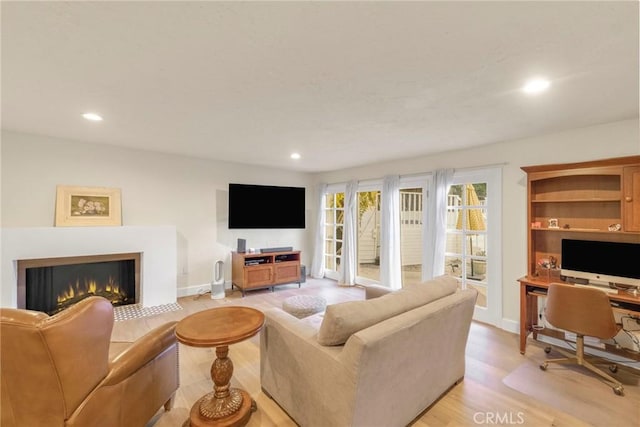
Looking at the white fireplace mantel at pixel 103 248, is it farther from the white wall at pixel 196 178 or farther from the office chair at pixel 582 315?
the office chair at pixel 582 315

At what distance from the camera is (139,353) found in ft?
5.42

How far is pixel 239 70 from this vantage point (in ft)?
5.88

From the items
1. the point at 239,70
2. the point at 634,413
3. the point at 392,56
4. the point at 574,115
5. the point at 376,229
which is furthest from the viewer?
the point at 376,229

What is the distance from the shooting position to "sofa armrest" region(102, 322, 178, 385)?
1.50 meters

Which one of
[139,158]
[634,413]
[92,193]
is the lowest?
[634,413]

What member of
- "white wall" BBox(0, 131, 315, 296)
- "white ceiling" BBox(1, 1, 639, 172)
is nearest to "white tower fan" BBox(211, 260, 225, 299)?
"white wall" BBox(0, 131, 315, 296)

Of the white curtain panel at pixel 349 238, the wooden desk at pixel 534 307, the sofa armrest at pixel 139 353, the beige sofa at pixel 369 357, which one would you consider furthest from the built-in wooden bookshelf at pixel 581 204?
the sofa armrest at pixel 139 353

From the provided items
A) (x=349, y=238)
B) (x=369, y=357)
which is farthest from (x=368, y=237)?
A: (x=369, y=357)

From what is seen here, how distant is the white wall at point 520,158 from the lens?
2.71 meters

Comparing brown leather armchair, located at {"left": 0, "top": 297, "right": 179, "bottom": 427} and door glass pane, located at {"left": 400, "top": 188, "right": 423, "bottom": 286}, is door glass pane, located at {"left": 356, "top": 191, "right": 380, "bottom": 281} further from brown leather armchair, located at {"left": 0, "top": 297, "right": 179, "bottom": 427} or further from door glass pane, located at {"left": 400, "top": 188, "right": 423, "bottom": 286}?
brown leather armchair, located at {"left": 0, "top": 297, "right": 179, "bottom": 427}

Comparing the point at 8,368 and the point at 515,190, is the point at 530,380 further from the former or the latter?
the point at 8,368

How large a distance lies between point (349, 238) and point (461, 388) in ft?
11.0

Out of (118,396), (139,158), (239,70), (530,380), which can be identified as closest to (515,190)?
(530,380)

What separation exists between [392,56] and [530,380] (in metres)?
2.87
